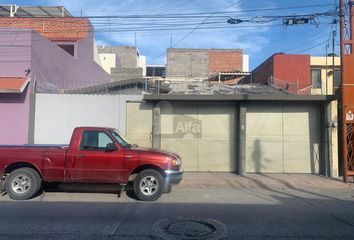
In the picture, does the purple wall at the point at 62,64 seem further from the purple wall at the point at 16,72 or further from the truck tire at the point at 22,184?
the truck tire at the point at 22,184

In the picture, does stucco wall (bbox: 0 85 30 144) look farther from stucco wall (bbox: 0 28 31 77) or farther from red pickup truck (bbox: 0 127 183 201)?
red pickup truck (bbox: 0 127 183 201)

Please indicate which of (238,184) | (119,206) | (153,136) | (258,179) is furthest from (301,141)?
(119,206)

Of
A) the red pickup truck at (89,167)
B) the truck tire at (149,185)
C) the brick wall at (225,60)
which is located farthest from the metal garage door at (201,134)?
the brick wall at (225,60)

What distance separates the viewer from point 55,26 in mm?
26422

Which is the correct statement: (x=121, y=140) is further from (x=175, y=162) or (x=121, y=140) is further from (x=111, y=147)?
(x=175, y=162)

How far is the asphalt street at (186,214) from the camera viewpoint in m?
7.56

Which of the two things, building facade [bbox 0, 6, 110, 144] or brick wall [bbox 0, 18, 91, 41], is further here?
brick wall [bbox 0, 18, 91, 41]

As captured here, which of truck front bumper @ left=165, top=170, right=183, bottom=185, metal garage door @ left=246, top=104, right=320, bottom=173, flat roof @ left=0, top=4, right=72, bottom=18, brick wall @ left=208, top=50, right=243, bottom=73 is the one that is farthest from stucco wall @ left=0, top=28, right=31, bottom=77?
brick wall @ left=208, top=50, right=243, bottom=73

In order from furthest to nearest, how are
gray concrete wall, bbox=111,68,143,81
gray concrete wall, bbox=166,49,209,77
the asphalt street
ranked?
gray concrete wall, bbox=166,49,209,77 < gray concrete wall, bbox=111,68,143,81 < the asphalt street

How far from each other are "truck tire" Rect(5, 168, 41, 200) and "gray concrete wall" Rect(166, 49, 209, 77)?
36335mm

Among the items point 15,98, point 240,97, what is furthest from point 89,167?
point 240,97

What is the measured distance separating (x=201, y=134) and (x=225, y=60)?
33.8 metres

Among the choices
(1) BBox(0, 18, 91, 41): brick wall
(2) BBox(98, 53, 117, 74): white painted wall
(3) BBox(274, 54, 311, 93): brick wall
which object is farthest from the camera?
(2) BBox(98, 53, 117, 74): white painted wall

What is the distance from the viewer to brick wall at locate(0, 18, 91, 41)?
25703 mm
